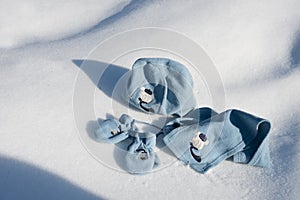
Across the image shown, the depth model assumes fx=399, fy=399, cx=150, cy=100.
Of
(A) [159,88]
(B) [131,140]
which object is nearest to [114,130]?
(B) [131,140]

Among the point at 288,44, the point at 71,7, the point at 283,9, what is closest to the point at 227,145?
the point at 288,44

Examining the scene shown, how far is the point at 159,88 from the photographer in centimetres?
117

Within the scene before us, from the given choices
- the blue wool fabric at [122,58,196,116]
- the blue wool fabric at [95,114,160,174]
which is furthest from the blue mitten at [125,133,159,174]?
the blue wool fabric at [122,58,196,116]

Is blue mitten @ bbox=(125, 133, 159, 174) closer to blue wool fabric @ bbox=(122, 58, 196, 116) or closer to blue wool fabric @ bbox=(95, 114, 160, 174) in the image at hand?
blue wool fabric @ bbox=(95, 114, 160, 174)

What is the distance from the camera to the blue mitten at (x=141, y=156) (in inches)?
40.4

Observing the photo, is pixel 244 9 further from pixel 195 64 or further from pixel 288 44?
pixel 195 64

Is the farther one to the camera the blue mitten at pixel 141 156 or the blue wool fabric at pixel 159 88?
the blue wool fabric at pixel 159 88

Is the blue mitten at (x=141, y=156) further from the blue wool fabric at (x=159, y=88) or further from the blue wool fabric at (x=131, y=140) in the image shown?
the blue wool fabric at (x=159, y=88)

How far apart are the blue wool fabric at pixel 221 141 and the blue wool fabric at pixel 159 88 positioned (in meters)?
0.08

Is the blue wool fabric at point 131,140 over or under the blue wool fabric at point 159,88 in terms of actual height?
under

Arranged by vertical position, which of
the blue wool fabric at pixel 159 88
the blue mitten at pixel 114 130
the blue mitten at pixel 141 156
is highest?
the blue wool fabric at pixel 159 88

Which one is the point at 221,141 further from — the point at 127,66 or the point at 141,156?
the point at 127,66

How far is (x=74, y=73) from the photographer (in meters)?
1.28

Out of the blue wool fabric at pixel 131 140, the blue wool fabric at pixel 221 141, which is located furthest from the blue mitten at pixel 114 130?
the blue wool fabric at pixel 221 141
